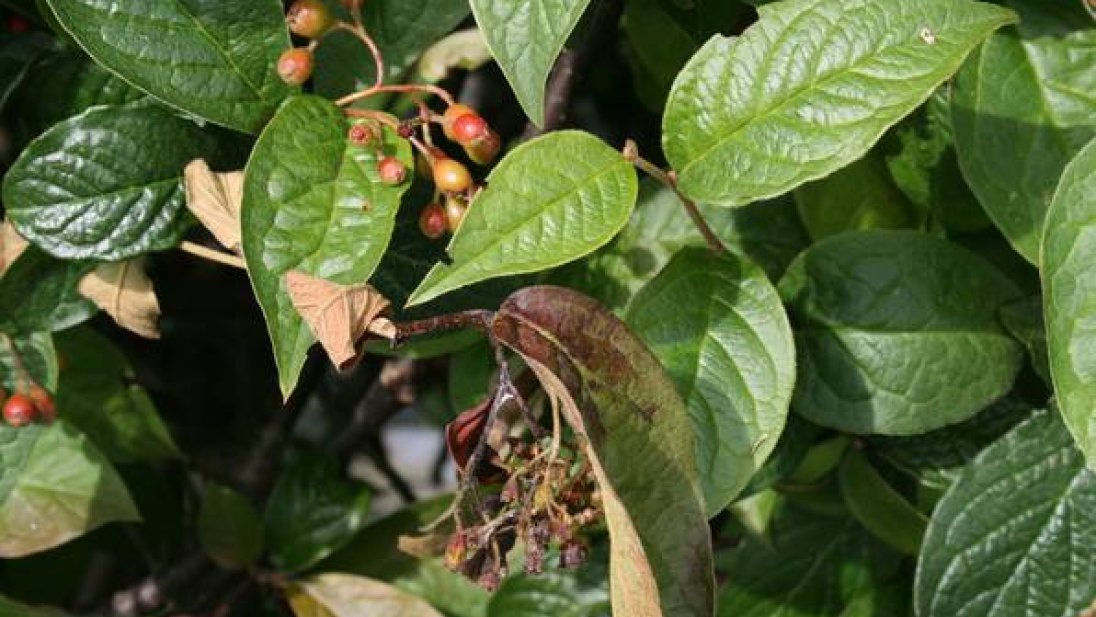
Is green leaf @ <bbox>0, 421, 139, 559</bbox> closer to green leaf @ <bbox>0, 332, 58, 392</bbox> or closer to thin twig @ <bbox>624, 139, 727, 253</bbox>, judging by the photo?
green leaf @ <bbox>0, 332, 58, 392</bbox>

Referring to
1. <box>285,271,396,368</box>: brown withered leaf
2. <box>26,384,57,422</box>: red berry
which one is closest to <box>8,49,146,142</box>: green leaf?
<box>26,384,57,422</box>: red berry

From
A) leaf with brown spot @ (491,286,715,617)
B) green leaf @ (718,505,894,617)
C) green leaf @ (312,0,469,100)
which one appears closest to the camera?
leaf with brown spot @ (491,286,715,617)

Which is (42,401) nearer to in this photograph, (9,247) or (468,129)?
(9,247)

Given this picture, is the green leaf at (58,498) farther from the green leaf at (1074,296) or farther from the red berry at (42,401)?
the green leaf at (1074,296)

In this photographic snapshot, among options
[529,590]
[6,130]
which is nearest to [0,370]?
[6,130]

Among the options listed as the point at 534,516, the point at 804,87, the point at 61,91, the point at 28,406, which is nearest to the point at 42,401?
the point at 28,406

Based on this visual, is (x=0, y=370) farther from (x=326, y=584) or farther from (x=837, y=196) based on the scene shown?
(x=837, y=196)
